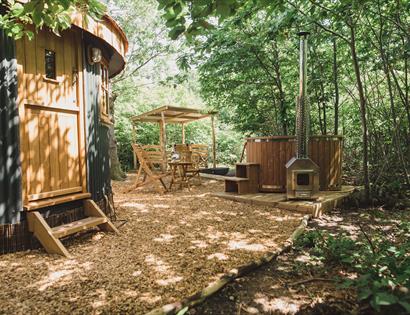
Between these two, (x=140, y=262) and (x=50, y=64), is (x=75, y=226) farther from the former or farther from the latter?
(x=50, y=64)

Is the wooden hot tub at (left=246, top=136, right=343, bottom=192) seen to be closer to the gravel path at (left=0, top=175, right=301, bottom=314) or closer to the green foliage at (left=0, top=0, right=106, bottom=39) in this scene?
the gravel path at (left=0, top=175, right=301, bottom=314)

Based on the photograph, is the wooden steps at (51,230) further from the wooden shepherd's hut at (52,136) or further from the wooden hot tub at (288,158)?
the wooden hot tub at (288,158)

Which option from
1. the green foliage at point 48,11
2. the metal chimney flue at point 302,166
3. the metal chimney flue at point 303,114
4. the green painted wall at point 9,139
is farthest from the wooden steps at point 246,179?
the green foliage at point 48,11

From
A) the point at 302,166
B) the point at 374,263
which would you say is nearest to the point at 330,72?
the point at 302,166

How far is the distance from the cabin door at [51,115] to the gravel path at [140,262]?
72cm

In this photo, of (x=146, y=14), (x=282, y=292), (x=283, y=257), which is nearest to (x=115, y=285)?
(x=282, y=292)

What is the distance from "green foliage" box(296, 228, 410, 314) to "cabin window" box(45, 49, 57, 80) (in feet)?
11.3

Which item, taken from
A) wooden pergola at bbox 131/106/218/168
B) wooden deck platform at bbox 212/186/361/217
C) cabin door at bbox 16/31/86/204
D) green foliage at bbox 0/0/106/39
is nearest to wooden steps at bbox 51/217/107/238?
cabin door at bbox 16/31/86/204

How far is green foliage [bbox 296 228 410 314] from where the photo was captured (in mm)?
1621

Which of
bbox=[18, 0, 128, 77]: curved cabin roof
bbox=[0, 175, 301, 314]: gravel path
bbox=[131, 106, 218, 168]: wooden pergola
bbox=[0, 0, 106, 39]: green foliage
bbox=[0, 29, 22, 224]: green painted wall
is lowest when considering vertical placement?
bbox=[0, 175, 301, 314]: gravel path

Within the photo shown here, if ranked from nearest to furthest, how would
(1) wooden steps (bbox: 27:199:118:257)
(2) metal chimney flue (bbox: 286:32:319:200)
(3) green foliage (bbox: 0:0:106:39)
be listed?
(3) green foliage (bbox: 0:0:106:39) → (1) wooden steps (bbox: 27:199:118:257) → (2) metal chimney flue (bbox: 286:32:319:200)

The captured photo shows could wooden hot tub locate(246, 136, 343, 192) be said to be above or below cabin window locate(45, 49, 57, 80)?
below

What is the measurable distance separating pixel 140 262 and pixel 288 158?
4.07 m

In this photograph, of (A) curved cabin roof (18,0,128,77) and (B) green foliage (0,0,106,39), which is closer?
(B) green foliage (0,0,106,39)
